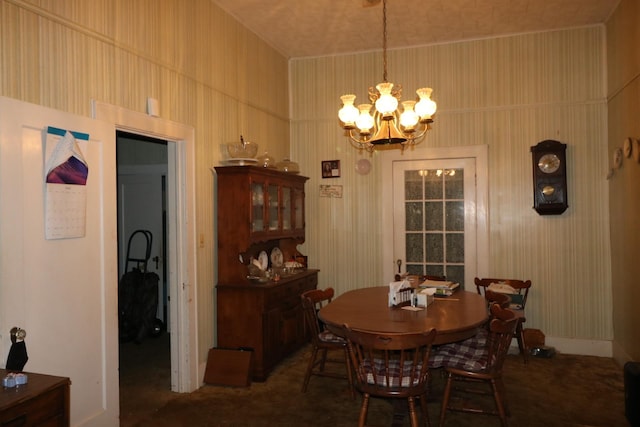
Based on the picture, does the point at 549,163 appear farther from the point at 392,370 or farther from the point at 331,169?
the point at 392,370

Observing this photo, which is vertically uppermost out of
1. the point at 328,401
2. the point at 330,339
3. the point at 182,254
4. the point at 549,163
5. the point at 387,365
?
the point at 549,163

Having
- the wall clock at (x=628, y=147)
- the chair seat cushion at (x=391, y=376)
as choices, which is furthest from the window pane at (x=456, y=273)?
the chair seat cushion at (x=391, y=376)

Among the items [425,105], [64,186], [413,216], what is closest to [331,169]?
[413,216]

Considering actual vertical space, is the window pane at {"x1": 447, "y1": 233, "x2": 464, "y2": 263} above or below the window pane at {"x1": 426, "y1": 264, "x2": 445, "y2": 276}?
above

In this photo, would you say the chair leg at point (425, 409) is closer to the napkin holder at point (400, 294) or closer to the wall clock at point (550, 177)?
the napkin holder at point (400, 294)

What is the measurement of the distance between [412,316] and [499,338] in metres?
0.57

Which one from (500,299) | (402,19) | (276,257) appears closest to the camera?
(500,299)

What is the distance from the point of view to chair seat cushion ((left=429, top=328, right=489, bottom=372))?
3197 millimetres

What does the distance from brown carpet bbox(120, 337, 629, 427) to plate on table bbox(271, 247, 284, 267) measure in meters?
1.08

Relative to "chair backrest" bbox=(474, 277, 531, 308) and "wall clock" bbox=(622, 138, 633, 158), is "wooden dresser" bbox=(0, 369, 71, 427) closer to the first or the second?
"chair backrest" bbox=(474, 277, 531, 308)

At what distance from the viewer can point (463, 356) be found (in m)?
3.35

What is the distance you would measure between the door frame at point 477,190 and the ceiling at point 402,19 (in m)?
1.27

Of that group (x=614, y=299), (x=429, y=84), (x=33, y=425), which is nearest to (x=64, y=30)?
(x=33, y=425)

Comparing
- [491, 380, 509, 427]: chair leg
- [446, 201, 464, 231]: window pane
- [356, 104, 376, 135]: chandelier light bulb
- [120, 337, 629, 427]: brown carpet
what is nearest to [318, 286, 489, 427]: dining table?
[491, 380, 509, 427]: chair leg
